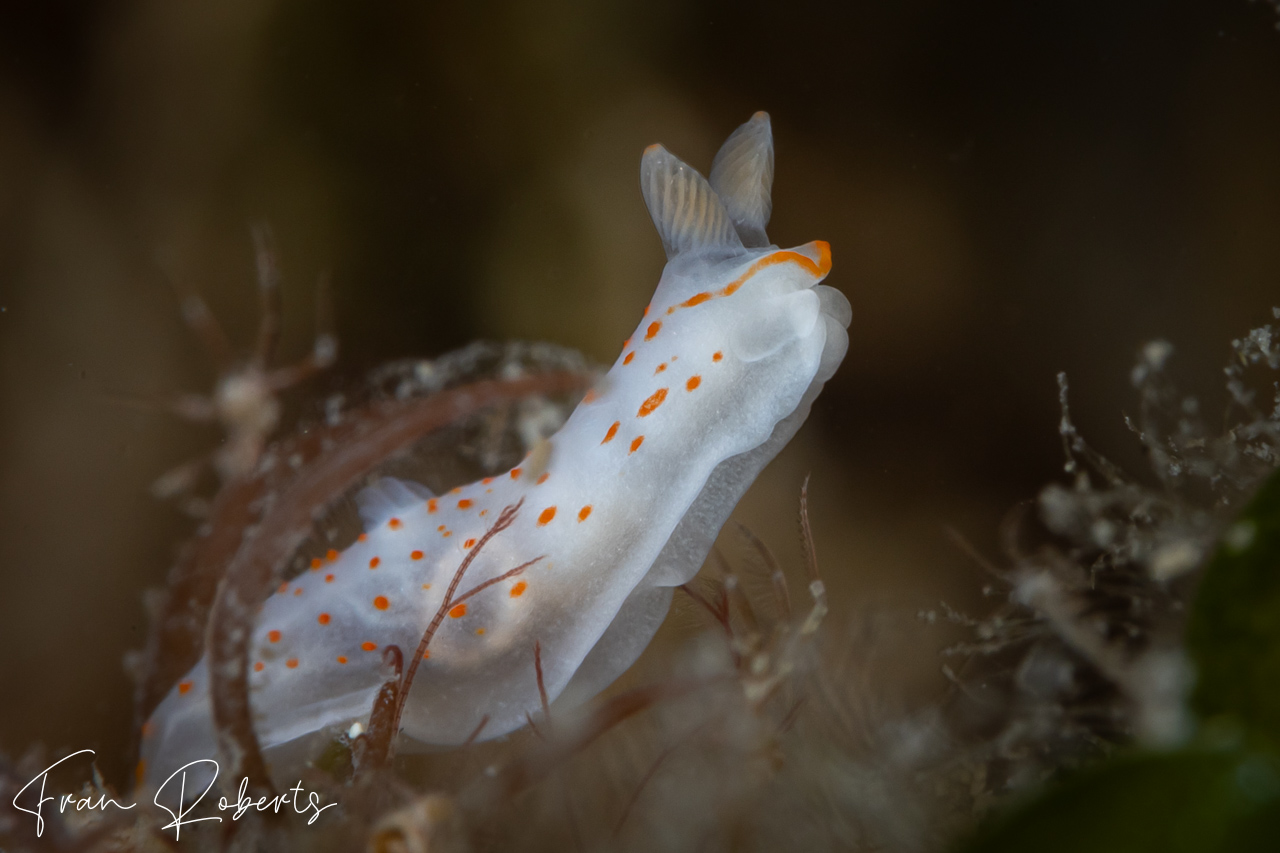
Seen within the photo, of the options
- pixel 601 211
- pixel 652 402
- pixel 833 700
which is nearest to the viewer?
pixel 833 700

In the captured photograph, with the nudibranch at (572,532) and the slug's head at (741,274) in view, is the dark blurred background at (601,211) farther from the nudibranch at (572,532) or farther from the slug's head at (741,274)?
the nudibranch at (572,532)

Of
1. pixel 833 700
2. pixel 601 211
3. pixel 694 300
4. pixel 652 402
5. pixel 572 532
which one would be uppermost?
pixel 601 211

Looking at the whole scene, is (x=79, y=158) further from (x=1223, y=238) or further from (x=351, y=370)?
(x=1223, y=238)

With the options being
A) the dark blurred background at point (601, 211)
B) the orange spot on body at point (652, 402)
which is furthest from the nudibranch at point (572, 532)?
the dark blurred background at point (601, 211)

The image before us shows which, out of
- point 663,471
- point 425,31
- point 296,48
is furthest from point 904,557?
point 296,48

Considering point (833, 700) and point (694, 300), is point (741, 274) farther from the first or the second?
point (833, 700)

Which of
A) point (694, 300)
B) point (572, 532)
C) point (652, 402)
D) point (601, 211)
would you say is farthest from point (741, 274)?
point (601, 211)

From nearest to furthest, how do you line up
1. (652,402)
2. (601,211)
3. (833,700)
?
(833,700)
(652,402)
(601,211)
